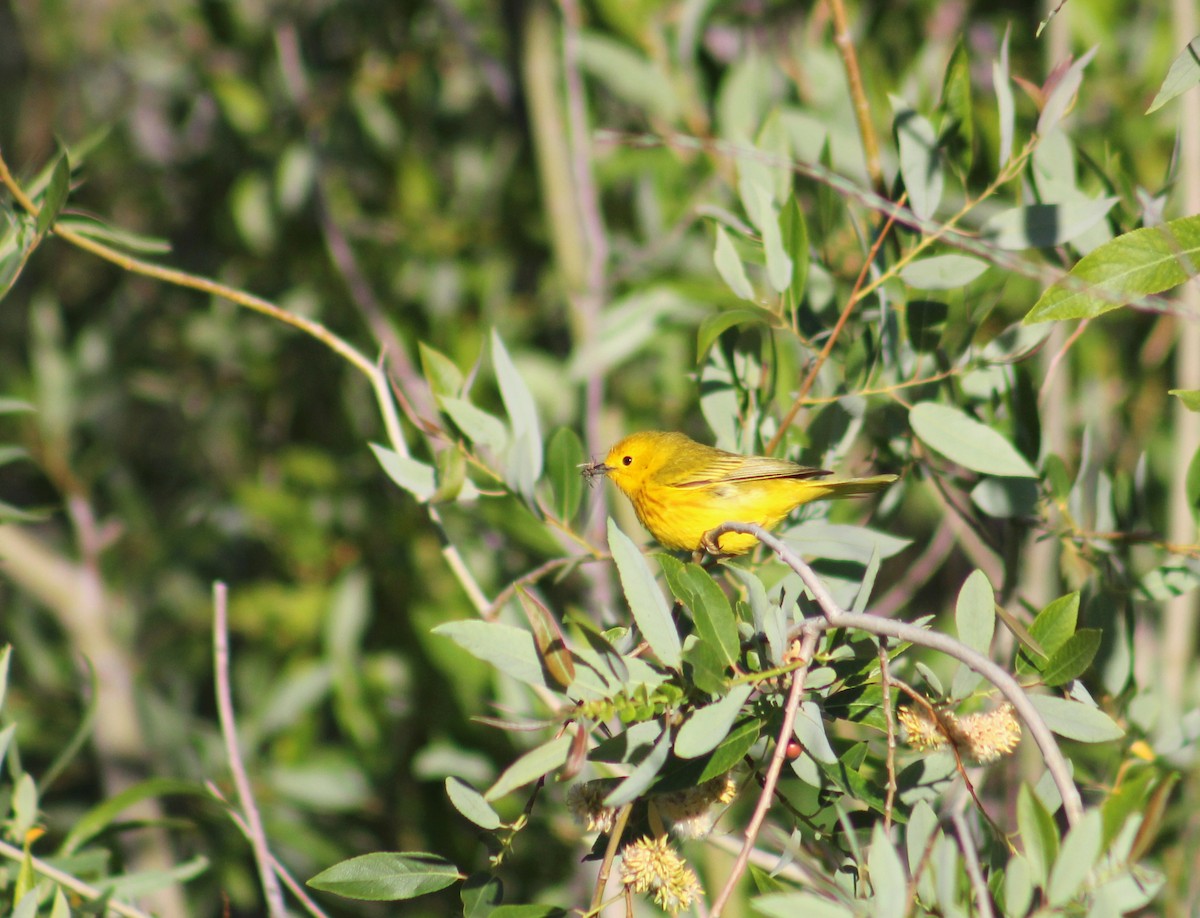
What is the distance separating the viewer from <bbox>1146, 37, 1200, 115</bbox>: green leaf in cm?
134

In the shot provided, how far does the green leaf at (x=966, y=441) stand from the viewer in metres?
1.72

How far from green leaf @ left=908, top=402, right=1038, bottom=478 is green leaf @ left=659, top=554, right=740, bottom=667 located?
57cm

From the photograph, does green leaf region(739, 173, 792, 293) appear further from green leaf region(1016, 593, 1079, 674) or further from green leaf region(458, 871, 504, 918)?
green leaf region(458, 871, 504, 918)

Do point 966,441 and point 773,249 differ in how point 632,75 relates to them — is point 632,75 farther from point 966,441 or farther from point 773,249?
point 966,441

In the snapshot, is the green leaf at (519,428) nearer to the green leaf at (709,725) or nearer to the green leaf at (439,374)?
the green leaf at (439,374)

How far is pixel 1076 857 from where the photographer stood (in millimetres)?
1062

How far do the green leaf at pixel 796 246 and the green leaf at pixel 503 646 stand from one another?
0.77 metres

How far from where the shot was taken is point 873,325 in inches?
75.2

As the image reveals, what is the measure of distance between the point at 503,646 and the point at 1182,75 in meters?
1.05

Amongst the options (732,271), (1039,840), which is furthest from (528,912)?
(732,271)

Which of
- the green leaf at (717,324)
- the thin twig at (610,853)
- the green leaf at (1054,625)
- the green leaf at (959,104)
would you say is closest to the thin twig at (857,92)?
the green leaf at (959,104)

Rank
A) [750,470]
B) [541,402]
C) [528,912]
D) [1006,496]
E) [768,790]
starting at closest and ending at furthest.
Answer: [768,790] < [528,912] < [1006,496] < [750,470] < [541,402]

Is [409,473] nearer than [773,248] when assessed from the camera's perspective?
No

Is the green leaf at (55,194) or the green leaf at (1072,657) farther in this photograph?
the green leaf at (55,194)
